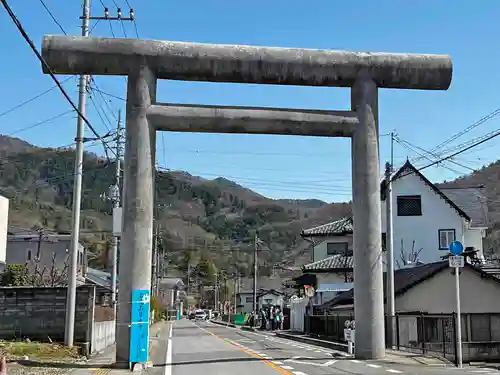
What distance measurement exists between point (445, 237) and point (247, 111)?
3511 cm

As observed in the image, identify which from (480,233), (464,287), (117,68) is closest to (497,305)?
(464,287)

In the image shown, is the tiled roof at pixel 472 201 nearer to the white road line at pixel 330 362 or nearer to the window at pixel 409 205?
the window at pixel 409 205

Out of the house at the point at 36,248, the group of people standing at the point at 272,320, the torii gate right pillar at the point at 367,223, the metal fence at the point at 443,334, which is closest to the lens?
the torii gate right pillar at the point at 367,223

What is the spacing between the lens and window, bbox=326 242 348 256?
2217 inches

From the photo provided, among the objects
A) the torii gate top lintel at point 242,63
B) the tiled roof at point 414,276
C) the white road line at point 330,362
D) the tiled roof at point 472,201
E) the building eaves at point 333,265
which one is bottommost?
the white road line at point 330,362

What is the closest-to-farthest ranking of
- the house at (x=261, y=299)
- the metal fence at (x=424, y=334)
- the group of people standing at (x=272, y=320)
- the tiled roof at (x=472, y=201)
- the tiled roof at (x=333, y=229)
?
the metal fence at (x=424, y=334) → the tiled roof at (x=333, y=229) → the tiled roof at (x=472, y=201) → the group of people standing at (x=272, y=320) → the house at (x=261, y=299)

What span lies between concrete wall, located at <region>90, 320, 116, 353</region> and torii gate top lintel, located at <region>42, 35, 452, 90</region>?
1030 centimetres

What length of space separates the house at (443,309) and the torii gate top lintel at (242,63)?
9.05 meters

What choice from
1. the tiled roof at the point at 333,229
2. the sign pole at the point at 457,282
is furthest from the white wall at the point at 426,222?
the sign pole at the point at 457,282

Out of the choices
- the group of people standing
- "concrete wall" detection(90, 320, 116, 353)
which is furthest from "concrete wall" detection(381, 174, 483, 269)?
"concrete wall" detection(90, 320, 116, 353)

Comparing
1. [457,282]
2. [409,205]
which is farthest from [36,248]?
[457,282]

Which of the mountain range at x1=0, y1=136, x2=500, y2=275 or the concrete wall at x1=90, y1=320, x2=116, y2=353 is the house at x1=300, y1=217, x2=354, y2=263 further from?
the concrete wall at x1=90, y1=320, x2=116, y2=353

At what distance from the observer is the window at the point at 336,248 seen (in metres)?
56.3

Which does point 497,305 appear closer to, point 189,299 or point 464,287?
point 464,287
